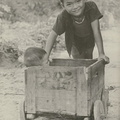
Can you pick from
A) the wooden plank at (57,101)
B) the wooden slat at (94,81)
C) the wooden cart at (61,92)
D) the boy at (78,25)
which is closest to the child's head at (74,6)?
the boy at (78,25)

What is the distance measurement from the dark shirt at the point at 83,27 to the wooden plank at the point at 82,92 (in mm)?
884

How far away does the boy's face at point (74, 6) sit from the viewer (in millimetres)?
2545

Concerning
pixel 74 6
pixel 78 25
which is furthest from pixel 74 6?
pixel 78 25

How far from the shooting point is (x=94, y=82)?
2.14 m

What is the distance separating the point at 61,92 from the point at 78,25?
0.96m

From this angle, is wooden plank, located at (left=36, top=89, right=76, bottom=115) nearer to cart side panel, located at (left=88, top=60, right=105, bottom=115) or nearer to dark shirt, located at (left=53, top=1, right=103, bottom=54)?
cart side panel, located at (left=88, top=60, right=105, bottom=115)

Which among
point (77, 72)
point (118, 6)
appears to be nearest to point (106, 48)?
point (118, 6)

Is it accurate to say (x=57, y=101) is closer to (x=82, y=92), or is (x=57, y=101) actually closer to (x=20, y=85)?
(x=82, y=92)

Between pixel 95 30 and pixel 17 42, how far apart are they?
1930mm

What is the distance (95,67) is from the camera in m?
2.16

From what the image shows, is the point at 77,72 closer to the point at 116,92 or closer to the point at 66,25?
the point at 66,25

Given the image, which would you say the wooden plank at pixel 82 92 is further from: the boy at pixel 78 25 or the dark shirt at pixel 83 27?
the dark shirt at pixel 83 27

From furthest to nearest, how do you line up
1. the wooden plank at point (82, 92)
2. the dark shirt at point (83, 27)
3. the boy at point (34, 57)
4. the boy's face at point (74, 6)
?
the dark shirt at point (83, 27) < the boy's face at point (74, 6) < the boy at point (34, 57) < the wooden plank at point (82, 92)

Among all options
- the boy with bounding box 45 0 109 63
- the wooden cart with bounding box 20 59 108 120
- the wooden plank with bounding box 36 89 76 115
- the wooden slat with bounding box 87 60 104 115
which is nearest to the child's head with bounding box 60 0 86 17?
the boy with bounding box 45 0 109 63
